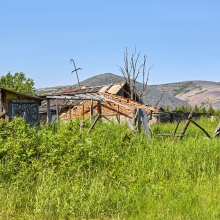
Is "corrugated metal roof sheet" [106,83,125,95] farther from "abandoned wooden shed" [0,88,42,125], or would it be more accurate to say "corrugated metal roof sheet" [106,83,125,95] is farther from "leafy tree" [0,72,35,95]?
"leafy tree" [0,72,35,95]

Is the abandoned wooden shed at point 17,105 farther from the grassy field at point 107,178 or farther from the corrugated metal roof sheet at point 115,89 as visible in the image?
the corrugated metal roof sheet at point 115,89

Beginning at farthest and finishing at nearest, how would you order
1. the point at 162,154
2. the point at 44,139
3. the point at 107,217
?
the point at 44,139, the point at 162,154, the point at 107,217

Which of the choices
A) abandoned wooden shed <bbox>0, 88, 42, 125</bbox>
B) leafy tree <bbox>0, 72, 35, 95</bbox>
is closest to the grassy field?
abandoned wooden shed <bbox>0, 88, 42, 125</bbox>

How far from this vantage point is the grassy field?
3814 millimetres

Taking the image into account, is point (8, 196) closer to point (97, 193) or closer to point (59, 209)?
point (59, 209)

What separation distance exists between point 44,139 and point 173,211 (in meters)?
3.65

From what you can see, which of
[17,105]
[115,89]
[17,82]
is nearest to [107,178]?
[17,105]

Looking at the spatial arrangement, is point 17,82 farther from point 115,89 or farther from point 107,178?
point 107,178

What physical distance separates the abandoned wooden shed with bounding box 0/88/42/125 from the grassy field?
4.71 m

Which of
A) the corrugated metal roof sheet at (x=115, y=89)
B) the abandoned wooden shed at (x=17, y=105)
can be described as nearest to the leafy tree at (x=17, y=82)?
the corrugated metal roof sheet at (x=115, y=89)

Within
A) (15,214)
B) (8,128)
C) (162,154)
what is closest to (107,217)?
(15,214)

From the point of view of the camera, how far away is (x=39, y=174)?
4703 millimetres

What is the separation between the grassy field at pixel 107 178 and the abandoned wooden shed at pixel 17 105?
4.71 metres

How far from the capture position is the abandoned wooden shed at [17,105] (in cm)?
1078
